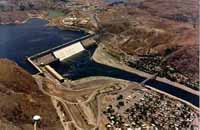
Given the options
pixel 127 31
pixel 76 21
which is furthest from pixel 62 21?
pixel 127 31

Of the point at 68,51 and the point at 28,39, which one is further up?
the point at 28,39

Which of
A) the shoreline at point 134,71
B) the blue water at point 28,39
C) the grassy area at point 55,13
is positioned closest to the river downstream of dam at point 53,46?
the blue water at point 28,39

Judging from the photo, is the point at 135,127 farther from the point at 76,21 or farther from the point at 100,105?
the point at 76,21

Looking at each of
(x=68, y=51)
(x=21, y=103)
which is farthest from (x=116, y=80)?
(x=21, y=103)

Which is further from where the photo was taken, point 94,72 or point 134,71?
point 134,71

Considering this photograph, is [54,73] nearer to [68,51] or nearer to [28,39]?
[68,51]

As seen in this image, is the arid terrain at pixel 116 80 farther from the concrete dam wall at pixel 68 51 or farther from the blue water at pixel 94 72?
the concrete dam wall at pixel 68 51
